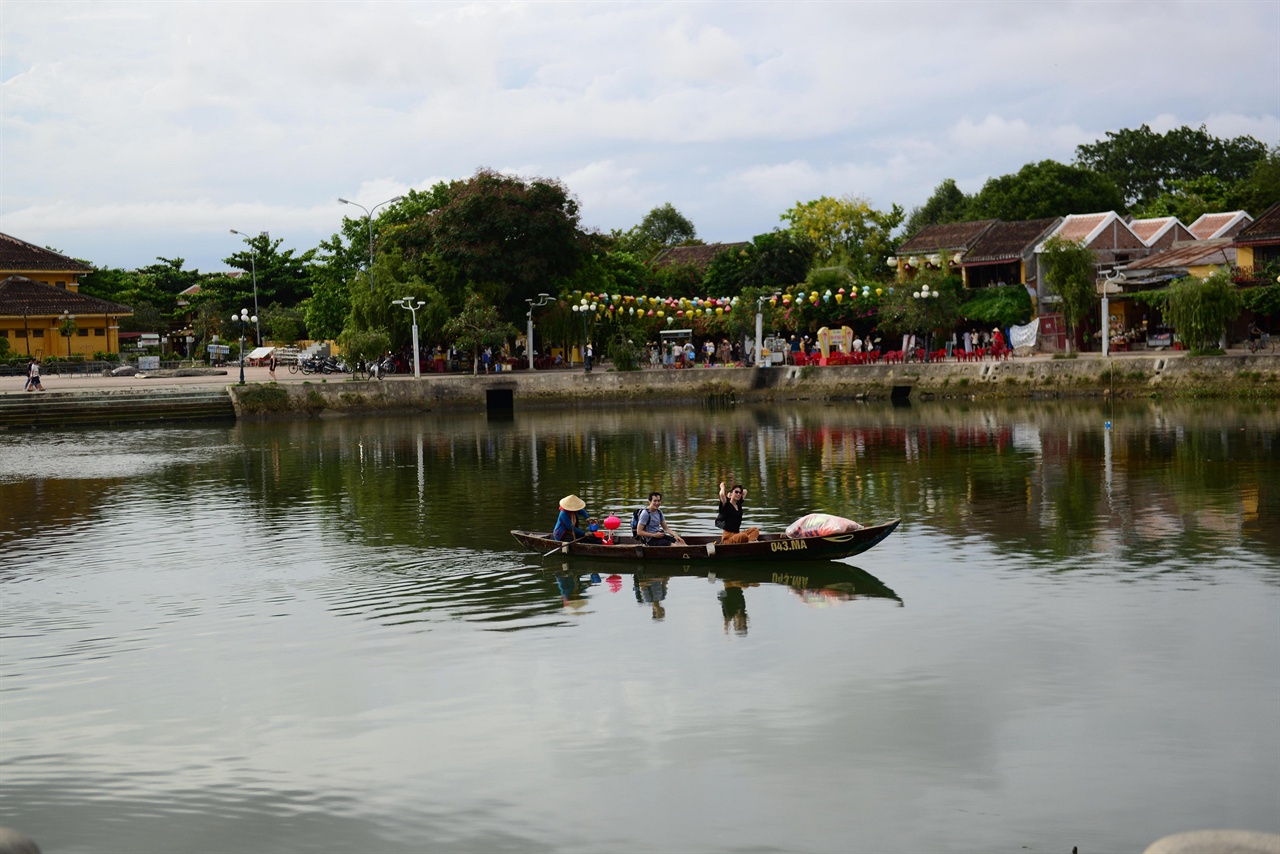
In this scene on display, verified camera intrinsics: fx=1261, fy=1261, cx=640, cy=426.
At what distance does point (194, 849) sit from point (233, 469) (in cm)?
2739

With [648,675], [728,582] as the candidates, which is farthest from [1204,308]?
[648,675]

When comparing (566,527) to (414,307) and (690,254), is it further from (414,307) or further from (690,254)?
(690,254)

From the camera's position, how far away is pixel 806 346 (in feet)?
202

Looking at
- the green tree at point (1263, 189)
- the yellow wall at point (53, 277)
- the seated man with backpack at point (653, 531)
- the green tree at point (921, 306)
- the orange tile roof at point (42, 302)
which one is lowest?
the seated man with backpack at point (653, 531)

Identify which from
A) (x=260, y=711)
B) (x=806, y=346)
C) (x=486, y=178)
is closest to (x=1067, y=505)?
(x=260, y=711)

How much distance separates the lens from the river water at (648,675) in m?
10.6

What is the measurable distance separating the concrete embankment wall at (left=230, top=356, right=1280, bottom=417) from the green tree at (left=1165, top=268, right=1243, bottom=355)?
186 centimetres

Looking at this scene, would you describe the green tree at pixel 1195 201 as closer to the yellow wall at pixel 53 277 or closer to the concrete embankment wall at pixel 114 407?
the concrete embankment wall at pixel 114 407

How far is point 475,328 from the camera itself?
5797cm

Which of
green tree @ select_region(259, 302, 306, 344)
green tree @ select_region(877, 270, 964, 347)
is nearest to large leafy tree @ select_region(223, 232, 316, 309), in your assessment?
green tree @ select_region(259, 302, 306, 344)

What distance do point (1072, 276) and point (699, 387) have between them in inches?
653

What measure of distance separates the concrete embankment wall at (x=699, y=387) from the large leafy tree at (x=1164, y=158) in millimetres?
55320

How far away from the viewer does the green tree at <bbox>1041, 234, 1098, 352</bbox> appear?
2111 inches

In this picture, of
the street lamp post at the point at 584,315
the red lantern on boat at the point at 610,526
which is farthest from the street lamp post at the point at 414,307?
the red lantern on boat at the point at 610,526
